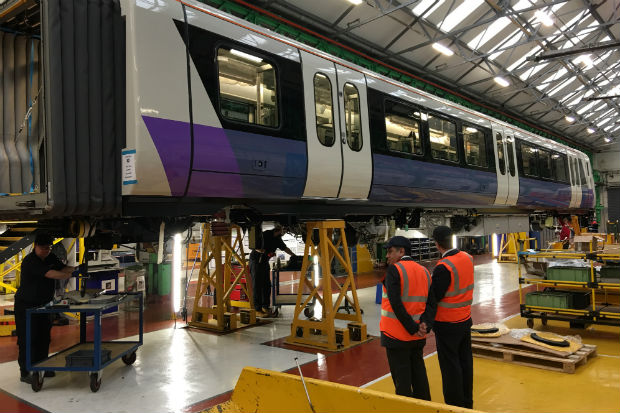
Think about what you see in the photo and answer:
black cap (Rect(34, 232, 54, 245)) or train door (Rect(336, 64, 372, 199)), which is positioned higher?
train door (Rect(336, 64, 372, 199))

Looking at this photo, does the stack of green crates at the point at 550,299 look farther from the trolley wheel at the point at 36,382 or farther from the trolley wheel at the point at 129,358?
the trolley wheel at the point at 36,382

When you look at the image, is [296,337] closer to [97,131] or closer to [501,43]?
[97,131]

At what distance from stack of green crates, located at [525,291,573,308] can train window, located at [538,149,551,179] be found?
476 cm

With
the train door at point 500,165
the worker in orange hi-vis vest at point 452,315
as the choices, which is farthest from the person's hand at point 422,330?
the train door at point 500,165

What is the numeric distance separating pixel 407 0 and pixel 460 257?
29.5ft

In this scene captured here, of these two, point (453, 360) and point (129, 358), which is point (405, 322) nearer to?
point (453, 360)

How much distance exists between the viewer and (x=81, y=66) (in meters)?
3.41

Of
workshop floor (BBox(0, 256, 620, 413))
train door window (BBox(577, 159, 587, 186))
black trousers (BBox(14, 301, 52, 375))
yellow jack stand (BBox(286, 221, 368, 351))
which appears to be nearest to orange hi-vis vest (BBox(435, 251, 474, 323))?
workshop floor (BBox(0, 256, 620, 413))

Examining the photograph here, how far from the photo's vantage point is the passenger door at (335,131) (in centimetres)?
491

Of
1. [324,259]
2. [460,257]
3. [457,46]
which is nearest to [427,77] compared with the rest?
[457,46]

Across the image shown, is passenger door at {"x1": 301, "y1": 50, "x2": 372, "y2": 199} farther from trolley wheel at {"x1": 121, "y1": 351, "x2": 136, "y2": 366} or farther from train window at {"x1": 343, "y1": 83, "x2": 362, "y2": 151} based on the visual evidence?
trolley wheel at {"x1": 121, "y1": 351, "x2": 136, "y2": 366}

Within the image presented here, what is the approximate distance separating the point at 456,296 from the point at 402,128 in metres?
3.08

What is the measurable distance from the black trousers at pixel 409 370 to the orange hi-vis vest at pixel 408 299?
127mm

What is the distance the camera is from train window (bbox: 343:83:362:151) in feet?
17.8
